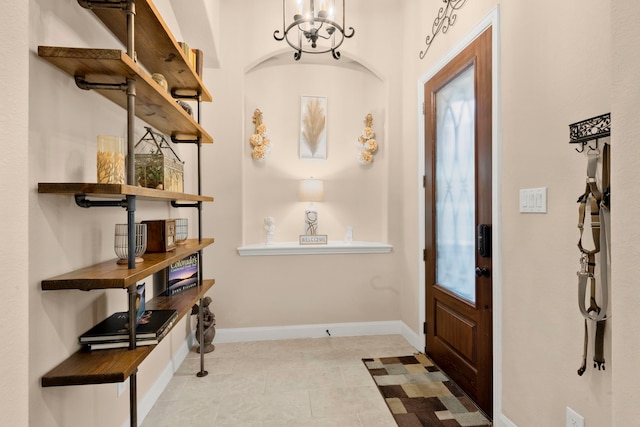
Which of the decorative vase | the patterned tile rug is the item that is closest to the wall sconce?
the patterned tile rug

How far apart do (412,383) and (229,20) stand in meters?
3.56

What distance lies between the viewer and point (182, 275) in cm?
233

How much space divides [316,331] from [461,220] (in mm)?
1819

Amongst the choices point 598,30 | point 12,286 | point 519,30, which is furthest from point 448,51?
point 12,286

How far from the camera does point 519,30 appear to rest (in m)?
1.69

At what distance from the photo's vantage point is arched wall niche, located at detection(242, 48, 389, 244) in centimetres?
345

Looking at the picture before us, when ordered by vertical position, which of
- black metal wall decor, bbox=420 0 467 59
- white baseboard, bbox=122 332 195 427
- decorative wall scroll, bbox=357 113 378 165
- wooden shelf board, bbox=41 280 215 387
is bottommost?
white baseboard, bbox=122 332 195 427

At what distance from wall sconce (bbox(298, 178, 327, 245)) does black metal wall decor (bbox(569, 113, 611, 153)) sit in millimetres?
2212

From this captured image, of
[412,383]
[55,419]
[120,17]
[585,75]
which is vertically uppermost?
[120,17]

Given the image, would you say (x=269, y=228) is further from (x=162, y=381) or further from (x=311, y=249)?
(x=162, y=381)

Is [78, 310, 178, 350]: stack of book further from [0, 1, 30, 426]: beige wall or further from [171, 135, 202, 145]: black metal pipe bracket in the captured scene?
[171, 135, 202, 145]: black metal pipe bracket

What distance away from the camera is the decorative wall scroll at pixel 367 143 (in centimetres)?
347

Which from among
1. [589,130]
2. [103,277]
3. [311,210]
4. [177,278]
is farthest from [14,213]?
[311,210]

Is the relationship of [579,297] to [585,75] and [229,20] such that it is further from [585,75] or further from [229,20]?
[229,20]
